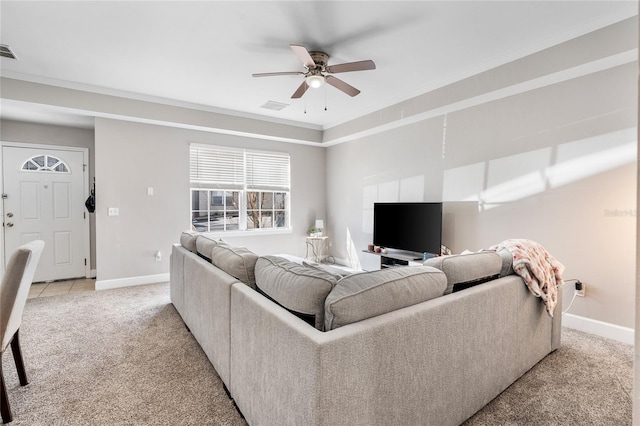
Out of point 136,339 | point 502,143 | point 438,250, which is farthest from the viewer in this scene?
point 438,250

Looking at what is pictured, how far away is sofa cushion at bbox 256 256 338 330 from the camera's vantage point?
4.18 feet

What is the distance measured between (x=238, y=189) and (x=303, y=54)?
3240mm

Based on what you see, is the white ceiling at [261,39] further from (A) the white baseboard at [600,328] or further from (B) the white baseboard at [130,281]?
(A) the white baseboard at [600,328]

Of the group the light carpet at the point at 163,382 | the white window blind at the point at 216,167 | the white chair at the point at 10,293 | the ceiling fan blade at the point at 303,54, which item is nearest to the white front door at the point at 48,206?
the white window blind at the point at 216,167

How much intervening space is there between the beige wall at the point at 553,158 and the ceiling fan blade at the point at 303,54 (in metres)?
1.84

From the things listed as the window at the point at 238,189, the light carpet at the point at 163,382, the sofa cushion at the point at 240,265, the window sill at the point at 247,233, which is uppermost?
the window at the point at 238,189

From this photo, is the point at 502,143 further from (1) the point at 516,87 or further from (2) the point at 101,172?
(2) the point at 101,172

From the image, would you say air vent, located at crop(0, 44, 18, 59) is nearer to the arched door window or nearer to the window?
the arched door window

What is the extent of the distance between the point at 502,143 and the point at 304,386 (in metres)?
3.44

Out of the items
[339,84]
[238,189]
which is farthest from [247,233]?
[339,84]

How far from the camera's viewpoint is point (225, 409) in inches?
68.9

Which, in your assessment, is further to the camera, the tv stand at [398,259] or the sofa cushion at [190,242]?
the tv stand at [398,259]

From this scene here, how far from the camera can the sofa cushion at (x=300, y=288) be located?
4.18 ft

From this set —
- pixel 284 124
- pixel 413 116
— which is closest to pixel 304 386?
pixel 413 116
